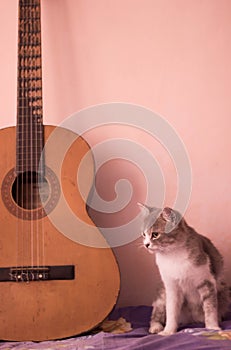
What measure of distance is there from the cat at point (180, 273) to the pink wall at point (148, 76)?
0.34 metres

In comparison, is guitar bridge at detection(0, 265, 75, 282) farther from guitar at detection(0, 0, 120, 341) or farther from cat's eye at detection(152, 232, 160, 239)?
cat's eye at detection(152, 232, 160, 239)

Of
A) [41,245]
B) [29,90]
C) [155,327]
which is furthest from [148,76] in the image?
[155,327]

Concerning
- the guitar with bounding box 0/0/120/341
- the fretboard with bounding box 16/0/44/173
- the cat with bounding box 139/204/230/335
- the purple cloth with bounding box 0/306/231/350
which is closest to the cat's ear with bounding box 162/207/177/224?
the cat with bounding box 139/204/230/335

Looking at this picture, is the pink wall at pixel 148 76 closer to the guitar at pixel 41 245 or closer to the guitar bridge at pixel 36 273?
the guitar at pixel 41 245

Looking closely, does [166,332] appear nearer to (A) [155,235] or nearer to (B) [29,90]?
(A) [155,235]

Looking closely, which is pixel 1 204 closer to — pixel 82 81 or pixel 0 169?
pixel 0 169

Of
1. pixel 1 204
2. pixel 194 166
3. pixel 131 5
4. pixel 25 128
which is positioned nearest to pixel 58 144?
pixel 25 128

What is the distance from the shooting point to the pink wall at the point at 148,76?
5.80ft

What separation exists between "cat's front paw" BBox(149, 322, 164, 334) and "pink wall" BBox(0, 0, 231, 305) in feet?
1.47

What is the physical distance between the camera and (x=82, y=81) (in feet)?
5.84

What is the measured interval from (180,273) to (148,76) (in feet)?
2.53

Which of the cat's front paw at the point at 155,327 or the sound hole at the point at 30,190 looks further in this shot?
the sound hole at the point at 30,190

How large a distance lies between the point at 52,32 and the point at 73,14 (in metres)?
0.11

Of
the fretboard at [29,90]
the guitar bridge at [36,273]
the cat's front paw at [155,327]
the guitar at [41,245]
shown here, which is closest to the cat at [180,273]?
the cat's front paw at [155,327]
